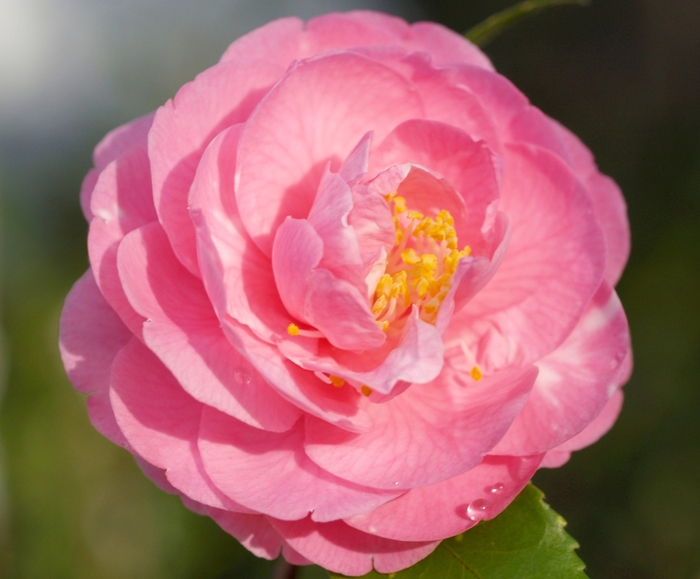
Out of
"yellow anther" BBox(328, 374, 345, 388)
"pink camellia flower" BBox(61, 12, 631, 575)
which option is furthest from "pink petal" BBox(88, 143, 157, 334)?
"yellow anther" BBox(328, 374, 345, 388)

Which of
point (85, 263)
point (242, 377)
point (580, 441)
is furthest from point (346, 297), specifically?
point (85, 263)

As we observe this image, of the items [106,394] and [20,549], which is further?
[20,549]

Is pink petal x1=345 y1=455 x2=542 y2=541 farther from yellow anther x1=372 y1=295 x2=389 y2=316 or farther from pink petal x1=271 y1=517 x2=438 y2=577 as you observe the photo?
yellow anther x1=372 y1=295 x2=389 y2=316

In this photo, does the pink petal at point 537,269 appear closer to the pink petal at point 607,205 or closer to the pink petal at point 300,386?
the pink petal at point 607,205

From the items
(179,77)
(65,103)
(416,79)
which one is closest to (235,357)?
(416,79)

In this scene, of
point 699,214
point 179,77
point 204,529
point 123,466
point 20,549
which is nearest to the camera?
point 20,549

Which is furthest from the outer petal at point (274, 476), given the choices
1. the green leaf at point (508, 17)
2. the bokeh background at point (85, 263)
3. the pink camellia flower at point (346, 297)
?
the bokeh background at point (85, 263)

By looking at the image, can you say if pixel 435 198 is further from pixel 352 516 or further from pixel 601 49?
pixel 601 49
